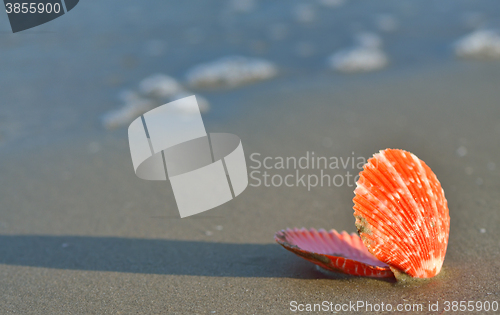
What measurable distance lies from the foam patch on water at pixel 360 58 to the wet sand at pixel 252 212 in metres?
0.26

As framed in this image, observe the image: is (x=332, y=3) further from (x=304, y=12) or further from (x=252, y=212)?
(x=252, y=212)

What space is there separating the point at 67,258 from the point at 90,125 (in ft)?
6.53

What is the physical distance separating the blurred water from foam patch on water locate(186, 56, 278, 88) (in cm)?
12

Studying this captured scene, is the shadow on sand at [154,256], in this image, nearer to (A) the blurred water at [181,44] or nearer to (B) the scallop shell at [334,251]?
(B) the scallop shell at [334,251]

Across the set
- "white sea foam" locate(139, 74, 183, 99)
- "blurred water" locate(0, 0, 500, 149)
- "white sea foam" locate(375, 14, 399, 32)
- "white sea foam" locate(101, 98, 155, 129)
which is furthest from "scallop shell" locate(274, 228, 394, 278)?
"white sea foam" locate(375, 14, 399, 32)

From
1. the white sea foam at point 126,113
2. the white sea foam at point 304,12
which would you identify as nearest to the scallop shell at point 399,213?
the white sea foam at point 126,113

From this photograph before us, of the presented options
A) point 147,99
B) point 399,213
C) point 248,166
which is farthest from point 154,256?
point 147,99

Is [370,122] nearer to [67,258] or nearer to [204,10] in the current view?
[67,258]

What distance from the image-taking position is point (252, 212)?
3201 millimetres

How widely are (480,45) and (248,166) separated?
3.73 m

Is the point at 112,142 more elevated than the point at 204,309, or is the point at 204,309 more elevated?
the point at 204,309

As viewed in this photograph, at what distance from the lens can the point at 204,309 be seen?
222 cm

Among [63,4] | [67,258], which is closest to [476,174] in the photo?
[67,258]

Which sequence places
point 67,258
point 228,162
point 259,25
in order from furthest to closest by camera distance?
point 259,25
point 228,162
point 67,258
